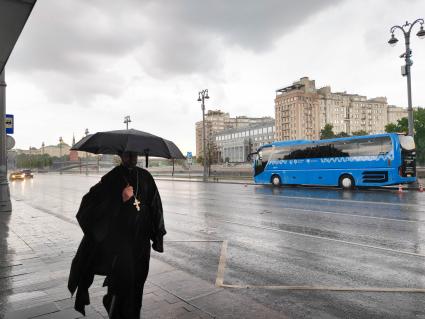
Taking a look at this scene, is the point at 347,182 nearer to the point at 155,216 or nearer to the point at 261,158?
the point at 261,158

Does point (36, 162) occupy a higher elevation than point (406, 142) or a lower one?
higher

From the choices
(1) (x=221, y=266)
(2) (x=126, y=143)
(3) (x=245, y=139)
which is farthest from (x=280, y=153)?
(3) (x=245, y=139)

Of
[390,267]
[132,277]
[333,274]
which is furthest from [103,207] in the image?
[390,267]

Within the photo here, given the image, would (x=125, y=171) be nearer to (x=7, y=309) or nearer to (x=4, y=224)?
(x=7, y=309)

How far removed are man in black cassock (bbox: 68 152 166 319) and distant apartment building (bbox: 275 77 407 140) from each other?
144 m

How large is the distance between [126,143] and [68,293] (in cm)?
229

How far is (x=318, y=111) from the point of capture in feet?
479

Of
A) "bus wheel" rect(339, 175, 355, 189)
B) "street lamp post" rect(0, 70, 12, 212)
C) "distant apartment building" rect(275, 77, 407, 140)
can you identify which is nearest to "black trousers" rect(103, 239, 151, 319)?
"street lamp post" rect(0, 70, 12, 212)

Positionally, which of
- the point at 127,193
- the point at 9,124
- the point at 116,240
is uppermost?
the point at 9,124

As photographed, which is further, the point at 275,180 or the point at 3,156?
the point at 275,180

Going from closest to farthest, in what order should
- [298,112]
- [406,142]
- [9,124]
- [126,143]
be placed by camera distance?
[126,143]
[9,124]
[406,142]
[298,112]

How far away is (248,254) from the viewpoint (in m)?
6.35

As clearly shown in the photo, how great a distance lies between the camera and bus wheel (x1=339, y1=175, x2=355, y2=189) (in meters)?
20.5

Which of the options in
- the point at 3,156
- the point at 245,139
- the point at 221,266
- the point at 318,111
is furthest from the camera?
the point at 245,139
